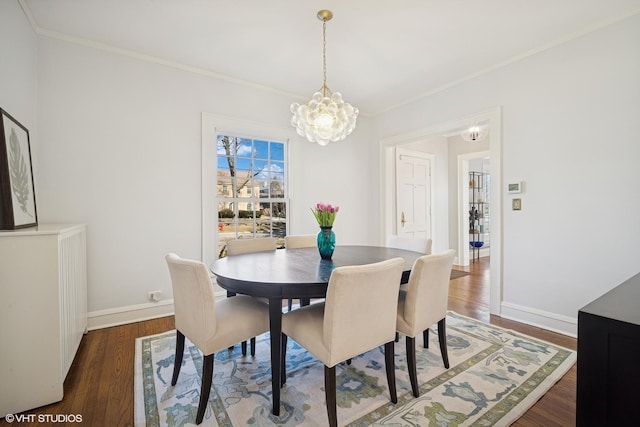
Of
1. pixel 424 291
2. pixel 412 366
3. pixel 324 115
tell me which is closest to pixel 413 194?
pixel 324 115

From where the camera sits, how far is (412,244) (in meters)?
2.75

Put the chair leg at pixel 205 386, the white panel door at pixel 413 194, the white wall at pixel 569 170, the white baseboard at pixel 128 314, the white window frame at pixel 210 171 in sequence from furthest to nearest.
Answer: the white panel door at pixel 413 194, the white window frame at pixel 210 171, the white baseboard at pixel 128 314, the white wall at pixel 569 170, the chair leg at pixel 205 386

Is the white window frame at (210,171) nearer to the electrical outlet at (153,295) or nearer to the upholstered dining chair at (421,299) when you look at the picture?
the electrical outlet at (153,295)

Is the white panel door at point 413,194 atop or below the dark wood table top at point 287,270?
atop

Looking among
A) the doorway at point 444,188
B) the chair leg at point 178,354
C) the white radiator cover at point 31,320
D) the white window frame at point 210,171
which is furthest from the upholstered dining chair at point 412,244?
the white radiator cover at point 31,320

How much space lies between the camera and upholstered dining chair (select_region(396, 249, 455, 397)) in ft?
5.57

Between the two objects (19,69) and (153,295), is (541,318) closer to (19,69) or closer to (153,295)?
(153,295)

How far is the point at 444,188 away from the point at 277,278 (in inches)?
199

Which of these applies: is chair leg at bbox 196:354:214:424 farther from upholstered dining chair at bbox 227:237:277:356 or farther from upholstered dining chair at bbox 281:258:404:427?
upholstered dining chair at bbox 227:237:277:356

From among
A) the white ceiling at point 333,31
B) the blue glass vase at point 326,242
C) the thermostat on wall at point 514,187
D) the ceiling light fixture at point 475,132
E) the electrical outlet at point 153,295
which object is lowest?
the electrical outlet at point 153,295

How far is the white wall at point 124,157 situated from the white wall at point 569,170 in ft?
9.80

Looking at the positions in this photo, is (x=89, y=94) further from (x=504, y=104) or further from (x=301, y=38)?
(x=504, y=104)

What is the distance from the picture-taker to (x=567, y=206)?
2.58 metres

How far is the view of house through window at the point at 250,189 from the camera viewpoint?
3508 mm
